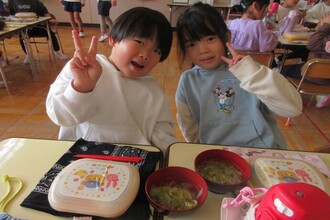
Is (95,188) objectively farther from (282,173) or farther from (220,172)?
(282,173)

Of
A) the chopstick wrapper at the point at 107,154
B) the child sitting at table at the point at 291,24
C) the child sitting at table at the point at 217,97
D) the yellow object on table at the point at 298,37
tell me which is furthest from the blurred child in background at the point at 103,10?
the chopstick wrapper at the point at 107,154

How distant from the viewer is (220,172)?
26.5 inches

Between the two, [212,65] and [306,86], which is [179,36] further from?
[306,86]

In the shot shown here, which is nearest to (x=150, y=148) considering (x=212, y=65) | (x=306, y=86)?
(x=212, y=65)

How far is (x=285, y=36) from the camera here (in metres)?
2.59

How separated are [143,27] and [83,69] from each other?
0.92 feet

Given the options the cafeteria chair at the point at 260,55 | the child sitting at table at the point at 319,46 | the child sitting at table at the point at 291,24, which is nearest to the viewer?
the child sitting at table at the point at 319,46

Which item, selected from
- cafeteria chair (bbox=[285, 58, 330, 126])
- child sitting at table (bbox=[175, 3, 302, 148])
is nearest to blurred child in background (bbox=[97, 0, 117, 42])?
cafeteria chair (bbox=[285, 58, 330, 126])

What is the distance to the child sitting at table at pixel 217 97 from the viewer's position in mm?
1006

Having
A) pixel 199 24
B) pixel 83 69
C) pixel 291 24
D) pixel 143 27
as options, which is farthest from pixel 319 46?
pixel 83 69

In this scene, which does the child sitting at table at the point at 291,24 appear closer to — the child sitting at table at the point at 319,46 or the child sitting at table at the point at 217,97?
the child sitting at table at the point at 319,46

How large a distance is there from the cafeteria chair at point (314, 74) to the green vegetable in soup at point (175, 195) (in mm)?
1690

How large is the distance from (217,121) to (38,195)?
78cm

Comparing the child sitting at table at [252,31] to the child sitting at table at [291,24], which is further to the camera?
the child sitting at table at [291,24]
